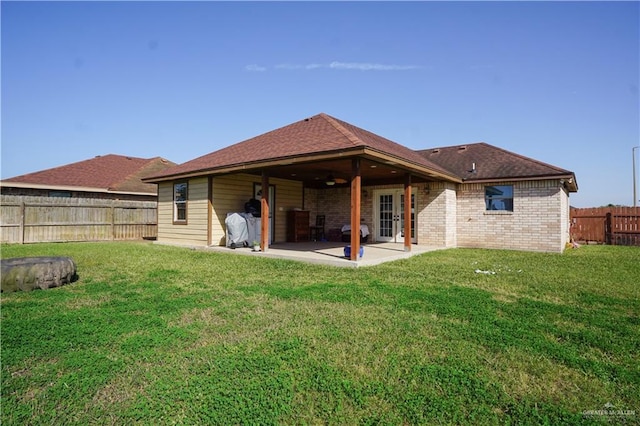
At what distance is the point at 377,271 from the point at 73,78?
10.6 m

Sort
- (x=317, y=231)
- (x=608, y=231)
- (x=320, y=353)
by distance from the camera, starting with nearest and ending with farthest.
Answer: (x=320, y=353) → (x=317, y=231) → (x=608, y=231)

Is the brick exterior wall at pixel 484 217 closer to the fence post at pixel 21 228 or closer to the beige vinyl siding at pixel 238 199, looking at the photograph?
the beige vinyl siding at pixel 238 199

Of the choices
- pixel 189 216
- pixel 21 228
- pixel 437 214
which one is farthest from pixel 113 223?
pixel 437 214

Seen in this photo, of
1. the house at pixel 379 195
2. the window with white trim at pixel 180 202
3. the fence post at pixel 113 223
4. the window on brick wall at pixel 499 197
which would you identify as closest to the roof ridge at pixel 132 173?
the fence post at pixel 113 223

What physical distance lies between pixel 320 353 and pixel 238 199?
9.37m

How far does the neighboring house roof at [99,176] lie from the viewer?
1590 cm

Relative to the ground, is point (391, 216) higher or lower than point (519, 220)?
higher

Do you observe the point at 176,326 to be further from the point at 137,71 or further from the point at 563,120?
the point at 563,120

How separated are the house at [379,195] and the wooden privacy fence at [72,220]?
3068 millimetres

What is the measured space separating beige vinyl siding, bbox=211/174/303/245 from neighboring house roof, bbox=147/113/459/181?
827 millimetres

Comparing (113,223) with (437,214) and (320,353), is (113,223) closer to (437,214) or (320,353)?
(437,214)

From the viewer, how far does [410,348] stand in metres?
3.16

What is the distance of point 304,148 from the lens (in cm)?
856

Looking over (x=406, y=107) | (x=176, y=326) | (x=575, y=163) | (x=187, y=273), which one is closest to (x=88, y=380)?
(x=176, y=326)
